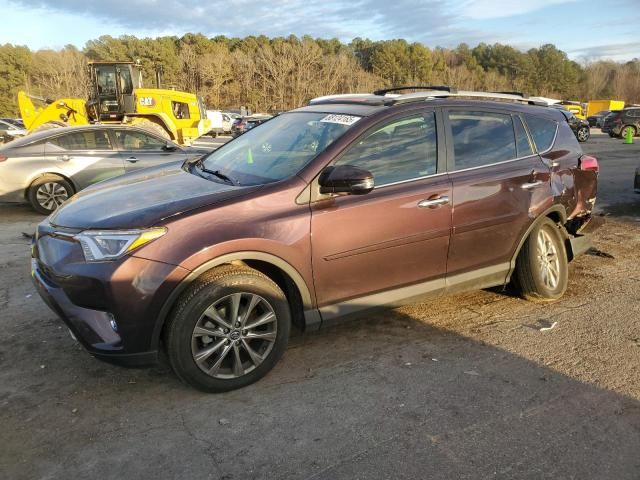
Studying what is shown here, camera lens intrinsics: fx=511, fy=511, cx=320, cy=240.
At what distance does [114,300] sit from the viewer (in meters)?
2.77

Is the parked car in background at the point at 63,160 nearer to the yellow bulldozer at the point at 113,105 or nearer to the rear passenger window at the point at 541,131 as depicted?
the rear passenger window at the point at 541,131

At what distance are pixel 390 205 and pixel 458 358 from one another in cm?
117

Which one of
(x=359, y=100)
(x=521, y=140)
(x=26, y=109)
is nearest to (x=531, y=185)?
(x=521, y=140)

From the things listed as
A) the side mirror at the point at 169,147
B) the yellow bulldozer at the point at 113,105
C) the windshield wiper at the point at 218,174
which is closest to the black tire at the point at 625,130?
the yellow bulldozer at the point at 113,105

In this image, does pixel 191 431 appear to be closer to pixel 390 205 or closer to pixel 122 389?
pixel 122 389

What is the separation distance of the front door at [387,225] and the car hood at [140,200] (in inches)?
25.1

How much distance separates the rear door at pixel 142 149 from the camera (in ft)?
28.3

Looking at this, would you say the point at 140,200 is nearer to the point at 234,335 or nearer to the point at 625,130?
the point at 234,335

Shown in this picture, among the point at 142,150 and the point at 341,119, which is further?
the point at 142,150

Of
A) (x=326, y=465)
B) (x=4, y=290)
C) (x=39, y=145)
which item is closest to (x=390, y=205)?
(x=326, y=465)

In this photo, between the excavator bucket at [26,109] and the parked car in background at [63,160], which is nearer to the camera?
the parked car in background at [63,160]

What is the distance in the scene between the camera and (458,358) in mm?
3566

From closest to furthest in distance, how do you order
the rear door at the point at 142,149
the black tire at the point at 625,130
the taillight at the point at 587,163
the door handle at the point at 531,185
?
the door handle at the point at 531,185
the taillight at the point at 587,163
the rear door at the point at 142,149
the black tire at the point at 625,130

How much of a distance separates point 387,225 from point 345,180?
48 centimetres
